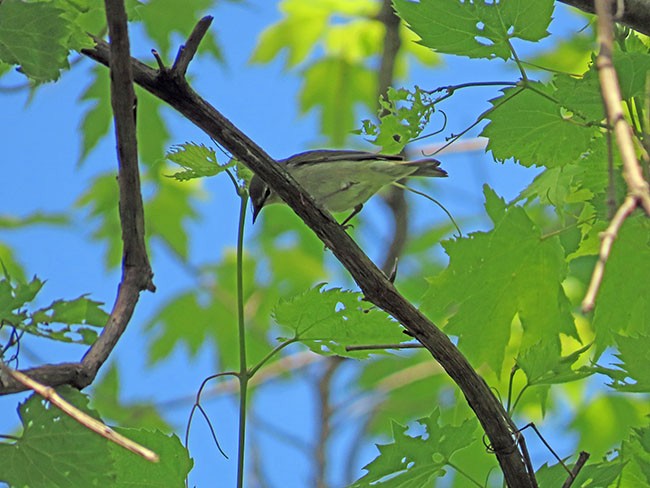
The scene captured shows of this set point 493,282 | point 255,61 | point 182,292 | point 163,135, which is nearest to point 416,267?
point 182,292

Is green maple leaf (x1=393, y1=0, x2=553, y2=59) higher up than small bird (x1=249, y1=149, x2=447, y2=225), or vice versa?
small bird (x1=249, y1=149, x2=447, y2=225)

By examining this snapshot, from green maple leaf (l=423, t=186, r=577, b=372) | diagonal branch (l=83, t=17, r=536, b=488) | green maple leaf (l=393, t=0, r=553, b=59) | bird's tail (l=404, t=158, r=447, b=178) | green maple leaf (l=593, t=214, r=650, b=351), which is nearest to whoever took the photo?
diagonal branch (l=83, t=17, r=536, b=488)

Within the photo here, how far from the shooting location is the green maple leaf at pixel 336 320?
1310mm

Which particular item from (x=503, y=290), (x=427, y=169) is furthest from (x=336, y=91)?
(x=503, y=290)

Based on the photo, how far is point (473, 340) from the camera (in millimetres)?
1528

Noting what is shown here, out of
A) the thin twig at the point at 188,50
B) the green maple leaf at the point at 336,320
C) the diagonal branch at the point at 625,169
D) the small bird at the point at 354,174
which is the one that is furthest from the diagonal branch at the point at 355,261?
the small bird at the point at 354,174

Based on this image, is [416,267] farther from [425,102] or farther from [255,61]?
[425,102]

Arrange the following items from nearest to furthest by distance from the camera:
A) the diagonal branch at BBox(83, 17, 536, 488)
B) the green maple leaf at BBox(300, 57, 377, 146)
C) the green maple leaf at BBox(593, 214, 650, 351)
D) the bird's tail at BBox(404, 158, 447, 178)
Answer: the diagonal branch at BBox(83, 17, 536, 488) < the green maple leaf at BBox(593, 214, 650, 351) < the bird's tail at BBox(404, 158, 447, 178) < the green maple leaf at BBox(300, 57, 377, 146)

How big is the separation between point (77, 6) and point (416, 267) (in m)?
3.59

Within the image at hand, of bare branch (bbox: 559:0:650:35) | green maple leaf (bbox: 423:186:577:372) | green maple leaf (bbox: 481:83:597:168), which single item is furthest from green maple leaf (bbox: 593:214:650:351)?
bare branch (bbox: 559:0:650:35)

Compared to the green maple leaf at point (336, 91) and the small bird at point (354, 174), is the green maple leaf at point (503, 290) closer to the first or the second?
the small bird at point (354, 174)

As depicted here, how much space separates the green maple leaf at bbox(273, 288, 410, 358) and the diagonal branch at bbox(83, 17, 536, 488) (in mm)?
116

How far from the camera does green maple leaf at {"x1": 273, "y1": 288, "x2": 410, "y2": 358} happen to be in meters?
1.31

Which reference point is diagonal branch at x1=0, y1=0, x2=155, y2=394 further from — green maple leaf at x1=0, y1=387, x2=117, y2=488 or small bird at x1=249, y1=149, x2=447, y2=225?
small bird at x1=249, y1=149, x2=447, y2=225
